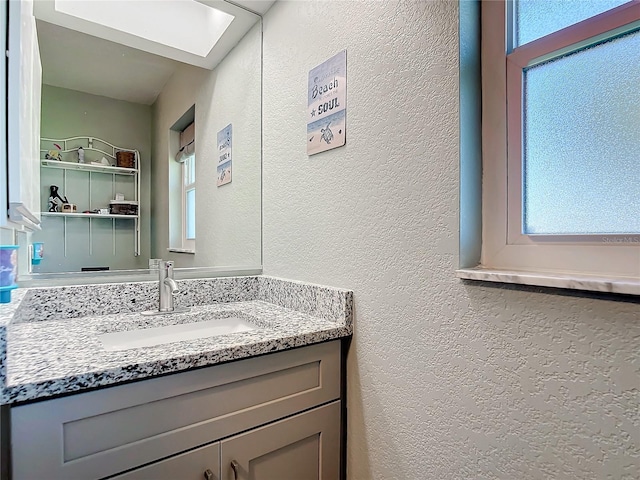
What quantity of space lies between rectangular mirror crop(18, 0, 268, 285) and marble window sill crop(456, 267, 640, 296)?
996 mm

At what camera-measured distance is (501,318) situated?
72 cm

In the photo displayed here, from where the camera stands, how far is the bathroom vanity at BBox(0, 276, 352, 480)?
2.18ft

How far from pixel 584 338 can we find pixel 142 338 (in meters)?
1.17

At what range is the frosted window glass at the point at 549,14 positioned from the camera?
68 centimetres

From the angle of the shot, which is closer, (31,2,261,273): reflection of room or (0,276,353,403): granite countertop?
(0,276,353,403): granite countertop

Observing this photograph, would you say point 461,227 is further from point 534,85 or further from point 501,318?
point 534,85

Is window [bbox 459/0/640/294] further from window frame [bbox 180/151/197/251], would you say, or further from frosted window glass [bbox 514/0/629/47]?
window frame [bbox 180/151/197/251]

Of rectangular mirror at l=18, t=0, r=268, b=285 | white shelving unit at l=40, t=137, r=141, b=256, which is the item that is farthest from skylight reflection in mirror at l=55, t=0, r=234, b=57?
white shelving unit at l=40, t=137, r=141, b=256

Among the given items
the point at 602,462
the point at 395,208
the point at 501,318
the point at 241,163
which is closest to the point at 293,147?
the point at 241,163

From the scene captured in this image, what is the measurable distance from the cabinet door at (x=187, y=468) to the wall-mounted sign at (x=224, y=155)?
1089 millimetres

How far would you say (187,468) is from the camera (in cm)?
80

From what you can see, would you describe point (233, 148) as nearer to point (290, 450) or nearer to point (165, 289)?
point (165, 289)

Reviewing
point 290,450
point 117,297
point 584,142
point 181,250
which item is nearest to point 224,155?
point 181,250

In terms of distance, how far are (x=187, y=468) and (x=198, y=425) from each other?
0.09 metres
